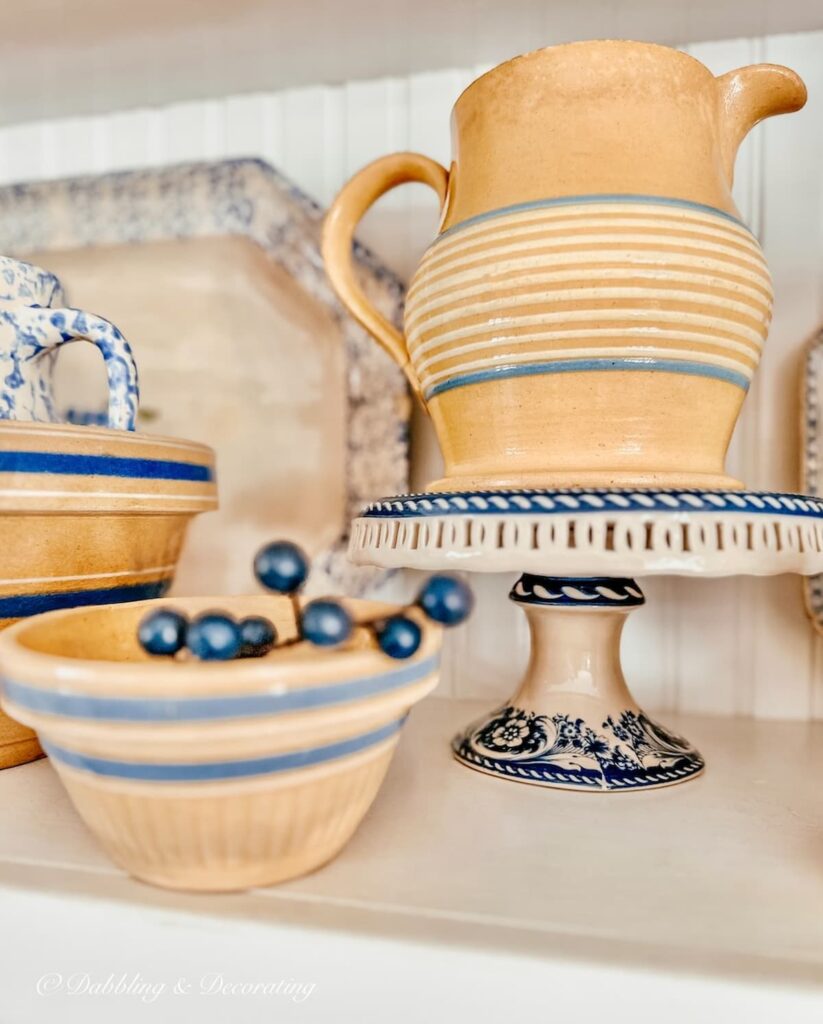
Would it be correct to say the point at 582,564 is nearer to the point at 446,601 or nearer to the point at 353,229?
Result: the point at 446,601

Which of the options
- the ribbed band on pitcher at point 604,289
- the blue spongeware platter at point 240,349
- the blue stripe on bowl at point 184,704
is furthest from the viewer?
the blue spongeware platter at point 240,349

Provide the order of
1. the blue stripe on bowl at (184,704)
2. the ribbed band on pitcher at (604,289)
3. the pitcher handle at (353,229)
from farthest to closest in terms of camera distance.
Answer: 1. the pitcher handle at (353,229)
2. the ribbed band on pitcher at (604,289)
3. the blue stripe on bowl at (184,704)

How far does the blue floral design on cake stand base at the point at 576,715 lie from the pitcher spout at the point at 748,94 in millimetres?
218

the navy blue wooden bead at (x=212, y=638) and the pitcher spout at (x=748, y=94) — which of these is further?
the pitcher spout at (x=748, y=94)

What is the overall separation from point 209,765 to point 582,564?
0.14 meters

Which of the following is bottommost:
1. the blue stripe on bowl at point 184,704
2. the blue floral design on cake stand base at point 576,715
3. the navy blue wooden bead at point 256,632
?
the blue floral design on cake stand base at point 576,715

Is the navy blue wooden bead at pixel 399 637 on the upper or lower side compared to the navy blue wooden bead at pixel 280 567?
lower

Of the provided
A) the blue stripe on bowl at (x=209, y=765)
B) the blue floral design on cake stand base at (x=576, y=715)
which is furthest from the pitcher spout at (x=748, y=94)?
the blue stripe on bowl at (x=209, y=765)

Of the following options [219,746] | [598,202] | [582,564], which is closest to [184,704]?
[219,746]

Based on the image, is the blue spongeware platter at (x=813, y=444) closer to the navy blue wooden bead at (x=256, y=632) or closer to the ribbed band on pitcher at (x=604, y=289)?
the ribbed band on pitcher at (x=604, y=289)

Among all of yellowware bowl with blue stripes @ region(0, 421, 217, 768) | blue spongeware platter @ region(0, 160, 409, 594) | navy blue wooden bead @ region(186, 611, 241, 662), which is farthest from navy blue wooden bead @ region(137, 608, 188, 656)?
blue spongeware platter @ region(0, 160, 409, 594)

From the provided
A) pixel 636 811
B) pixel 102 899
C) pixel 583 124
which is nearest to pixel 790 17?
pixel 583 124

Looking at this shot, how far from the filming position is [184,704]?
0.21 metres

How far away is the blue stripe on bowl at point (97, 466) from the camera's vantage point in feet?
1.07
